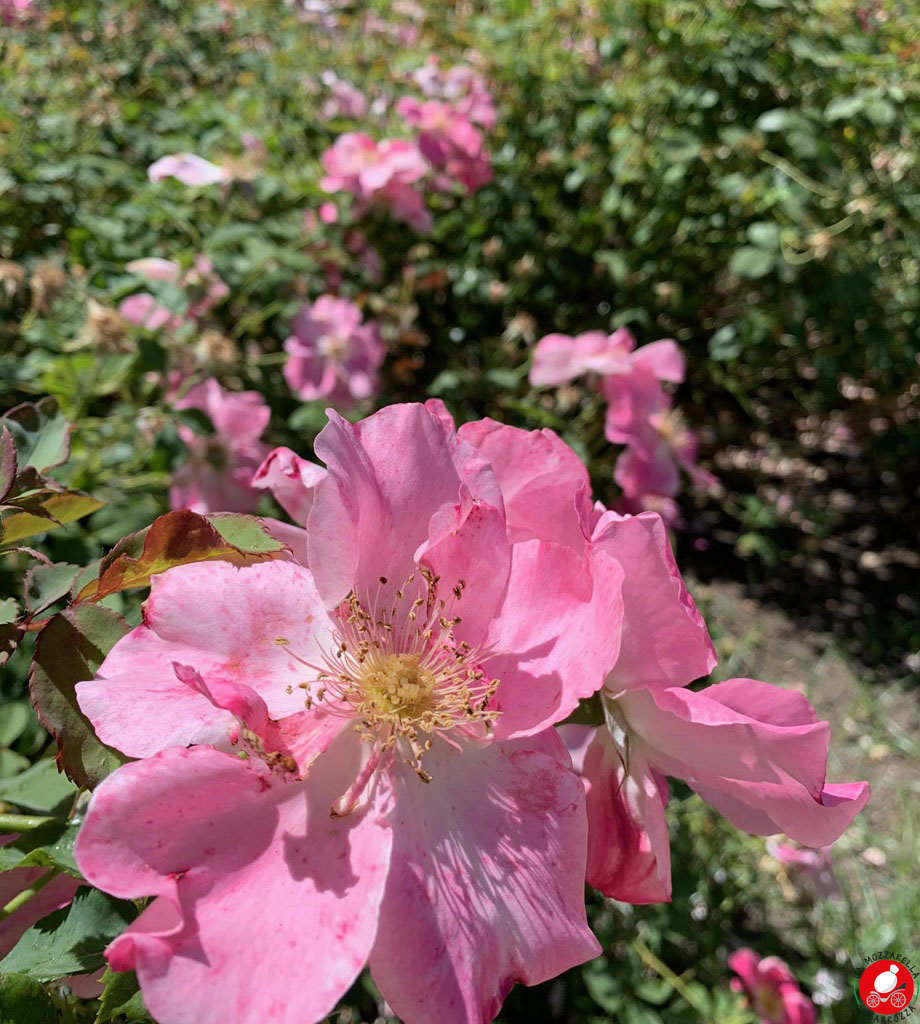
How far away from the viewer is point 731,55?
7.50 ft

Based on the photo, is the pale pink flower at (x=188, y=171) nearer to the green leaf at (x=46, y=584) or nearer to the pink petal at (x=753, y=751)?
the green leaf at (x=46, y=584)

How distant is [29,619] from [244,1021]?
0.32 m

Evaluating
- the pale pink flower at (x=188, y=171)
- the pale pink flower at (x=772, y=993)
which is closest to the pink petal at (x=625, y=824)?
the pale pink flower at (x=772, y=993)

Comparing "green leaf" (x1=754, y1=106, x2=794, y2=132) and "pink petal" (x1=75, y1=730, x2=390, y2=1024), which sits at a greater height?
"green leaf" (x1=754, y1=106, x2=794, y2=132)

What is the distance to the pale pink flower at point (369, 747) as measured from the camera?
449 mm

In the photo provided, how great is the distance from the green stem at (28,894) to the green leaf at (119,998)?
0.38 ft

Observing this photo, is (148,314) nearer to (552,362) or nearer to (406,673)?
(552,362)

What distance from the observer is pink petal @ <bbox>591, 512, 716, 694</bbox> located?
544 mm

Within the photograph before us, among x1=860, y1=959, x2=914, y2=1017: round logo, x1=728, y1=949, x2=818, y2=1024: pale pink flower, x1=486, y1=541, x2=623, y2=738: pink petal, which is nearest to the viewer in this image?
x1=486, y1=541, x2=623, y2=738: pink petal

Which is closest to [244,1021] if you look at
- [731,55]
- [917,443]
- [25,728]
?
[25,728]

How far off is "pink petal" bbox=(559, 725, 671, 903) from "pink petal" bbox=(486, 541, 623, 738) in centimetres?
9

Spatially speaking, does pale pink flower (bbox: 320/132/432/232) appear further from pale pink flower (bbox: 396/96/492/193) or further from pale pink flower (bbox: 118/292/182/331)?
pale pink flower (bbox: 118/292/182/331)

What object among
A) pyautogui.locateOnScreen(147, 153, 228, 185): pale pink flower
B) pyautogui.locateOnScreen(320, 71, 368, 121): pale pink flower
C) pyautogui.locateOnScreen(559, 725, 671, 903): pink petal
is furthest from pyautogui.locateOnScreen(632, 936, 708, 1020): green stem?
pyautogui.locateOnScreen(320, 71, 368, 121): pale pink flower

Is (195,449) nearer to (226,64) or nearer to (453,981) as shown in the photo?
(453,981)
